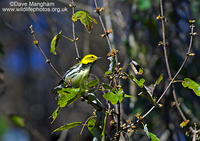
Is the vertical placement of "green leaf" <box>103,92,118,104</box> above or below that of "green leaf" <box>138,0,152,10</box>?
below

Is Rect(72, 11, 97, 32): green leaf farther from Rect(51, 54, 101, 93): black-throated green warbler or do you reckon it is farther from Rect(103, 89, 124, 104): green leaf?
Rect(103, 89, 124, 104): green leaf

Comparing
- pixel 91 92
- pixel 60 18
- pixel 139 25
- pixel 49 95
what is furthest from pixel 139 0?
pixel 49 95

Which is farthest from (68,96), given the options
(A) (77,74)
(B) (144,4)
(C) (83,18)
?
(B) (144,4)

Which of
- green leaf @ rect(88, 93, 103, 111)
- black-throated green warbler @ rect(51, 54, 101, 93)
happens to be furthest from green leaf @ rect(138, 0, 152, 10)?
green leaf @ rect(88, 93, 103, 111)

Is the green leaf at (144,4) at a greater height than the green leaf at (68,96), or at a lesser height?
greater

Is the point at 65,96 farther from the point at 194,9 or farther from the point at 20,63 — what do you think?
the point at 20,63

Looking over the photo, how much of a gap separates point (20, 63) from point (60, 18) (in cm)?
218

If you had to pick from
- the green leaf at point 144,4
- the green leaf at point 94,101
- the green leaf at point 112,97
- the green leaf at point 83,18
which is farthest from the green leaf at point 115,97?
the green leaf at point 144,4

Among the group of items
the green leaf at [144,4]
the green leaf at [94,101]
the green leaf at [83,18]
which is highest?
the green leaf at [144,4]

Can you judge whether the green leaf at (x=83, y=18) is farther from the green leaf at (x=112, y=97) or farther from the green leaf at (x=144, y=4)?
the green leaf at (x=144, y=4)

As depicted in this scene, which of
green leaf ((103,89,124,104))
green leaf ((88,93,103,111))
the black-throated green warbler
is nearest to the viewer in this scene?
green leaf ((103,89,124,104))

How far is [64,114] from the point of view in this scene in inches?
218

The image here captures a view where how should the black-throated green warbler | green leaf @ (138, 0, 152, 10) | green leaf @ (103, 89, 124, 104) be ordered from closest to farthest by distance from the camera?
green leaf @ (103, 89, 124, 104) → the black-throated green warbler → green leaf @ (138, 0, 152, 10)

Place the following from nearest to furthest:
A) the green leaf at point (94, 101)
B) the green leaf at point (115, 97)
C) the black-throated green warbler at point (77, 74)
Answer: the green leaf at point (115, 97) < the green leaf at point (94, 101) < the black-throated green warbler at point (77, 74)
